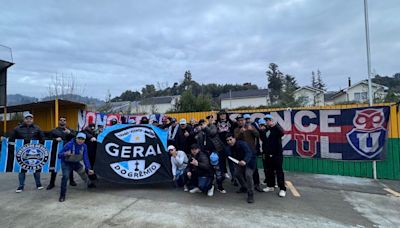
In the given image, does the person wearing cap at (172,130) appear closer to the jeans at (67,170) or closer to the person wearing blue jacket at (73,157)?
the person wearing blue jacket at (73,157)

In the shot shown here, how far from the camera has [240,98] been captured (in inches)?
2020

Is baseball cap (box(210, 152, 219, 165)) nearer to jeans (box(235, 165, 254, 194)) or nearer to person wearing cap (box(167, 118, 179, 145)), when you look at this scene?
jeans (box(235, 165, 254, 194))

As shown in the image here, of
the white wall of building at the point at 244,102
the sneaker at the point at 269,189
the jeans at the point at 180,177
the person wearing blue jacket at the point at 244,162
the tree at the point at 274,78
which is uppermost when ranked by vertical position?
the tree at the point at 274,78

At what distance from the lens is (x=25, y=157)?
647 cm

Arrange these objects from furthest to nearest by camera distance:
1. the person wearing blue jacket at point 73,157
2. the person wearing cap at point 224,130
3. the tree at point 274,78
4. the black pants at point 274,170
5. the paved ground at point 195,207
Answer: the tree at point 274,78 < the person wearing cap at point 224,130 < the black pants at point 274,170 < the person wearing blue jacket at point 73,157 < the paved ground at point 195,207

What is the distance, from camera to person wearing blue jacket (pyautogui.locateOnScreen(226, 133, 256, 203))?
565 centimetres

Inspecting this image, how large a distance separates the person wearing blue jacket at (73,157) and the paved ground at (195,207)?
0.49 meters

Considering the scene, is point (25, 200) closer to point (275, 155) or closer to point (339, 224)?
point (275, 155)

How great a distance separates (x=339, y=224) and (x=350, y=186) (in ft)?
9.73

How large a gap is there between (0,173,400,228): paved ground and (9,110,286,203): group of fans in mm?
331

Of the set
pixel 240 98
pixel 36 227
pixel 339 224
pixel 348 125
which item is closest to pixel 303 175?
pixel 348 125

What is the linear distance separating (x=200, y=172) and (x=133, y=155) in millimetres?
1777

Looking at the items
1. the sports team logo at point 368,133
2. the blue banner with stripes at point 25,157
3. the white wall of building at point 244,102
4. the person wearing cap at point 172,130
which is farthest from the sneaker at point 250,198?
the white wall of building at point 244,102

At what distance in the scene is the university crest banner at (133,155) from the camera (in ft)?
21.0
